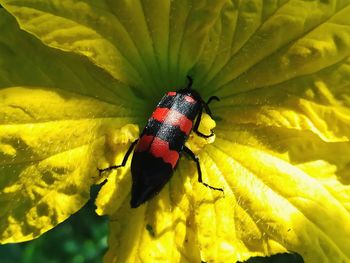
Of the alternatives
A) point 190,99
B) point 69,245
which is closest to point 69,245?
point 69,245

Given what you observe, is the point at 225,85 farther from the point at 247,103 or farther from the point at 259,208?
the point at 259,208

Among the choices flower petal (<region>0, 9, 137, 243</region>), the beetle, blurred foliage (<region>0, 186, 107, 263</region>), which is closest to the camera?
the beetle

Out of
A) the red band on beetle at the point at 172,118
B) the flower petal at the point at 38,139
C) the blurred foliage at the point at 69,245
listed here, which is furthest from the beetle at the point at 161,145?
the blurred foliage at the point at 69,245

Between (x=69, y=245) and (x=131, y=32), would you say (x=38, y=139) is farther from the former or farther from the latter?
(x=69, y=245)

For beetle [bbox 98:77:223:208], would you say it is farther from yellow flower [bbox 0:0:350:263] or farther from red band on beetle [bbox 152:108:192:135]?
yellow flower [bbox 0:0:350:263]

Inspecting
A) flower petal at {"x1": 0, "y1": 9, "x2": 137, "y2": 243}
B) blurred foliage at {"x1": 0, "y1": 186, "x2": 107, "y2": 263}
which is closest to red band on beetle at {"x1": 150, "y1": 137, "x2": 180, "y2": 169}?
flower petal at {"x1": 0, "y1": 9, "x2": 137, "y2": 243}

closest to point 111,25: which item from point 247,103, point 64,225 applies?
point 247,103
